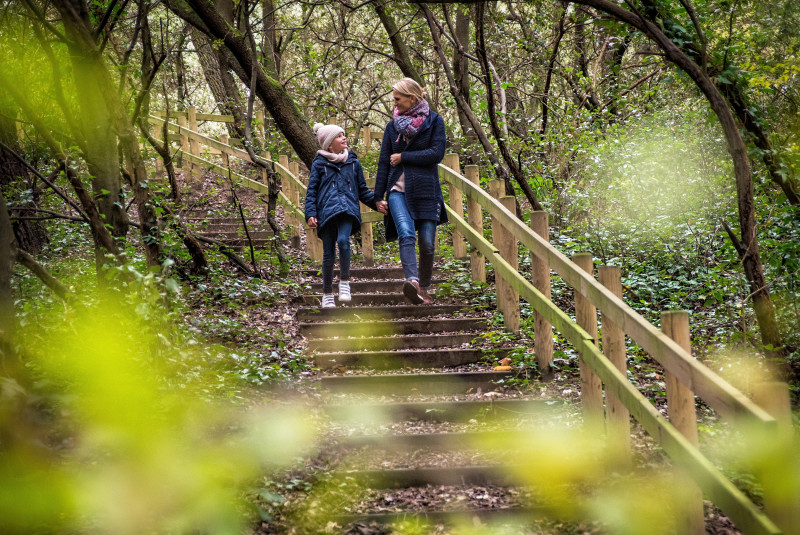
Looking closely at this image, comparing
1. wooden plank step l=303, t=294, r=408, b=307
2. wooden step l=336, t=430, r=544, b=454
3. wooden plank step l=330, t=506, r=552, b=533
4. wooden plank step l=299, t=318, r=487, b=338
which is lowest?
wooden plank step l=330, t=506, r=552, b=533

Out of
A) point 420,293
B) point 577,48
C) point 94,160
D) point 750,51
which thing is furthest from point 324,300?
point 577,48

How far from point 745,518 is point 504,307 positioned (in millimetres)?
3487

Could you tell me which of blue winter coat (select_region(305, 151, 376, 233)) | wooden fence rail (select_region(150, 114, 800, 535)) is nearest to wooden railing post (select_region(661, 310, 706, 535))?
wooden fence rail (select_region(150, 114, 800, 535))

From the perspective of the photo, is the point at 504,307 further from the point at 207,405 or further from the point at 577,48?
the point at 577,48

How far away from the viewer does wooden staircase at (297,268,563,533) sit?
11.6ft

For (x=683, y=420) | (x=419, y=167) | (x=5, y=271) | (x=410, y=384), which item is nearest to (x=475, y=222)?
(x=419, y=167)

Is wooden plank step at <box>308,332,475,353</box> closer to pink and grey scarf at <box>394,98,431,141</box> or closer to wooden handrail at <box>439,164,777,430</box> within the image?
wooden handrail at <box>439,164,777,430</box>

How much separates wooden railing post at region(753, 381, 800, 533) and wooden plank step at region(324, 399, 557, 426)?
2.18 metres

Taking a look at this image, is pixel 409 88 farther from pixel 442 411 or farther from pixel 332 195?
pixel 442 411

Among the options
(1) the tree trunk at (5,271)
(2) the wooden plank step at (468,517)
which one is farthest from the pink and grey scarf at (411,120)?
(1) the tree trunk at (5,271)

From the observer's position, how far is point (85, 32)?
490 centimetres

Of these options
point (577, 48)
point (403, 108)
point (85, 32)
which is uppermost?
point (577, 48)

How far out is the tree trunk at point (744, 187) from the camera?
4695 mm

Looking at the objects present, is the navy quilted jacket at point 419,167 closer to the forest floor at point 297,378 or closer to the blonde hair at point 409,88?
the blonde hair at point 409,88
